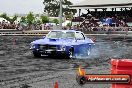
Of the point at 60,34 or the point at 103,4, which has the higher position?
the point at 103,4

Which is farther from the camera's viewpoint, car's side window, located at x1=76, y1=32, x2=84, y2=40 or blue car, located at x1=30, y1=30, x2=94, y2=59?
car's side window, located at x1=76, y1=32, x2=84, y2=40

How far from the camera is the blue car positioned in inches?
784

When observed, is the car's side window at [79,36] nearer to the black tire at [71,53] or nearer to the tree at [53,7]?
the black tire at [71,53]

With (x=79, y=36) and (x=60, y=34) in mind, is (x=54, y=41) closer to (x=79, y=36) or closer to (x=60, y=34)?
(x=60, y=34)

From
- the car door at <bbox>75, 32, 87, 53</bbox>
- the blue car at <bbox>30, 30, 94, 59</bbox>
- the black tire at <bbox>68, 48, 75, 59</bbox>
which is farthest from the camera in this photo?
the car door at <bbox>75, 32, 87, 53</bbox>

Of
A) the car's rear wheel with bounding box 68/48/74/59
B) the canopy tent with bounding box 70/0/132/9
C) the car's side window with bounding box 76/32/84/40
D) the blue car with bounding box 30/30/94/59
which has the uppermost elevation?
the canopy tent with bounding box 70/0/132/9

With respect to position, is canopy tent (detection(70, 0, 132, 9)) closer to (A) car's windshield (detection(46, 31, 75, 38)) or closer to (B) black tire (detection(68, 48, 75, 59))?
(A) car's windshield (detection(46, 31, 75, 38))

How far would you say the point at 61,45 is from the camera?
65.3ft

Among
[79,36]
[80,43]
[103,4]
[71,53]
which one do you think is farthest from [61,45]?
[103,4]

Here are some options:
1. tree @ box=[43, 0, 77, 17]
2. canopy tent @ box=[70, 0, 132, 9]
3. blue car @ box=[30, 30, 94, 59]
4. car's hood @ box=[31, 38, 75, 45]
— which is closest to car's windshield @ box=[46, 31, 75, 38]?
blue car @ box=[30, 30, 94, 59]

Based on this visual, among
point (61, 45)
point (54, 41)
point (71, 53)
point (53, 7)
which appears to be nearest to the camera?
point (61, 45)

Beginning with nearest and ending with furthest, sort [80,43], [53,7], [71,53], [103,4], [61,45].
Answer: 1. [61,45]
2. [71,53]
3. [80,43]
4. [103,4]
5. [53,7]

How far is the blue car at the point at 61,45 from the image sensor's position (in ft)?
65.4

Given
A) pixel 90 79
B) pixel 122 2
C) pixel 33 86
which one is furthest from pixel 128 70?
pixel 122 2
